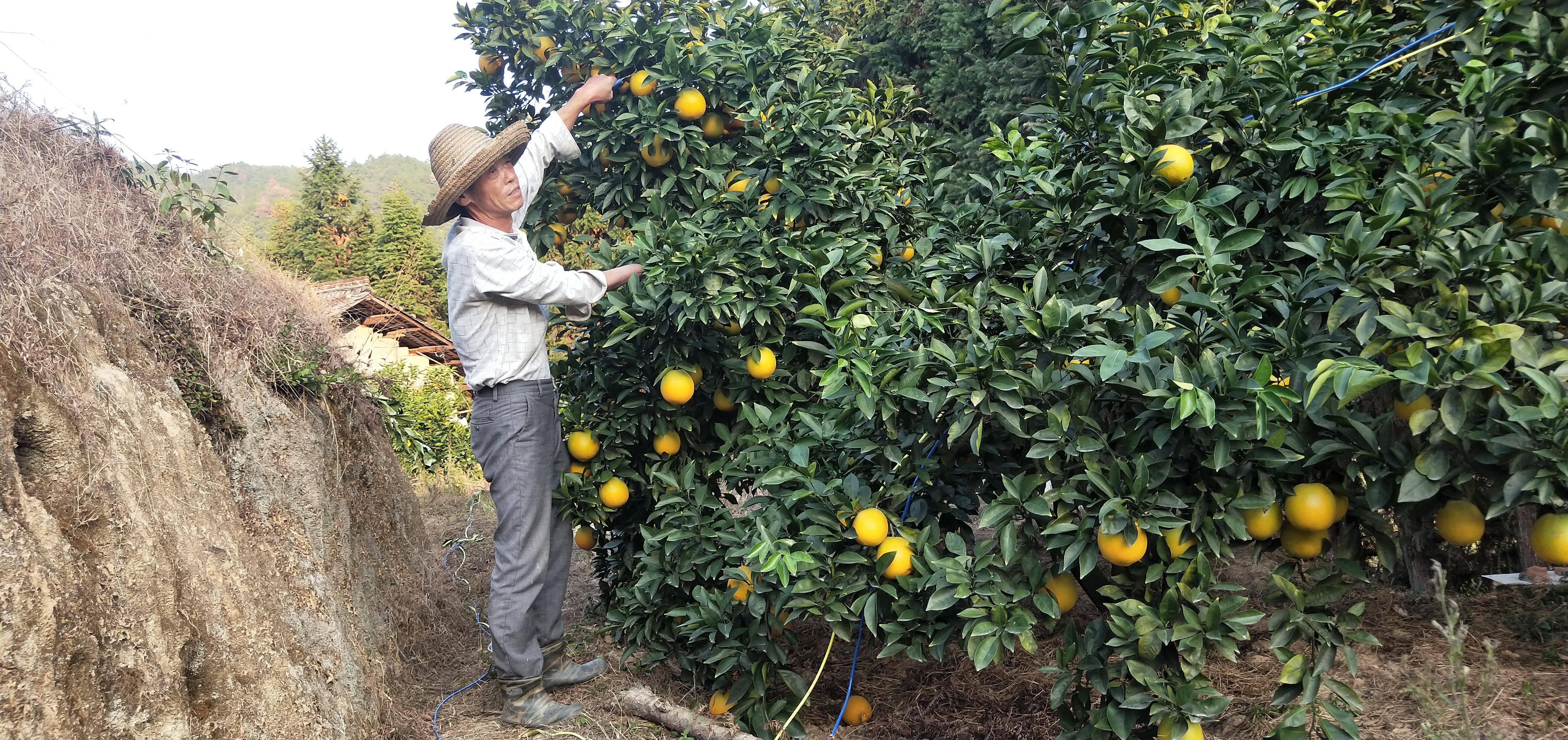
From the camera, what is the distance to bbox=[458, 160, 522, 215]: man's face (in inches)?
121

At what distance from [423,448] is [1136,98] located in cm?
737

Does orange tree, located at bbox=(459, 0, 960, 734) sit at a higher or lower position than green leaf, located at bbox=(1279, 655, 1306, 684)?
higher

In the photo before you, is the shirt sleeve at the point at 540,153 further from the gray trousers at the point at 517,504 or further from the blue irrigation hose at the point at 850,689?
the blue irrigation hose at the point at 850,689

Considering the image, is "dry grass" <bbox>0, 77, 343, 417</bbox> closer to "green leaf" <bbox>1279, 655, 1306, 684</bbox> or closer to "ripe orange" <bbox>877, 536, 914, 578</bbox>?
"ripe orange" <bbox>877, 536, 914, 578</bbox>

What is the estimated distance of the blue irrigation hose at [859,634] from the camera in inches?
94.0

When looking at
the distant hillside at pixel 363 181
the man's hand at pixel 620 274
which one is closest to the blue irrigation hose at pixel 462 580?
the man's hand at pixel 620 274

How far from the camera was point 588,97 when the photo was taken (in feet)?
11.0

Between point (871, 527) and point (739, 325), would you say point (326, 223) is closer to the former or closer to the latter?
point (739, 325)

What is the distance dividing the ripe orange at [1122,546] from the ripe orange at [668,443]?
5.58 ft

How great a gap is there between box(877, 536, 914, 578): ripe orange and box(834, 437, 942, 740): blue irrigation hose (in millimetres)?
107

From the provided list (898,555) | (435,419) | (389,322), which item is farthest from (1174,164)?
(389,322)

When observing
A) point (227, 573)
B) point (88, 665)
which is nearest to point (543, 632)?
point (227, 573)

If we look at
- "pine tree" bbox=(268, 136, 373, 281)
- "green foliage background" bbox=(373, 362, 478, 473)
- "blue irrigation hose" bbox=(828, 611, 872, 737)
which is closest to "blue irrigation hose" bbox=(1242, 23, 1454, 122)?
"blue irrigation hose" bbox=(828, 611, 872, 737)

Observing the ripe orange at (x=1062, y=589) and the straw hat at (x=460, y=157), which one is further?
the straw hat at (x=460, y=157)
